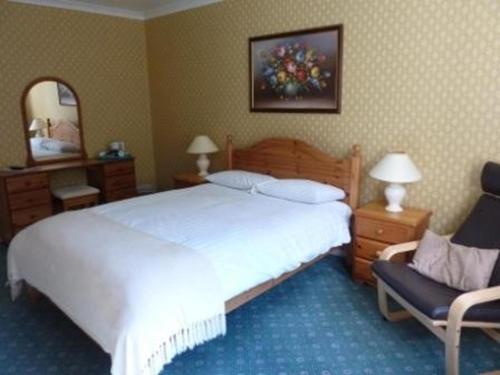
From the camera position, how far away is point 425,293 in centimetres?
216

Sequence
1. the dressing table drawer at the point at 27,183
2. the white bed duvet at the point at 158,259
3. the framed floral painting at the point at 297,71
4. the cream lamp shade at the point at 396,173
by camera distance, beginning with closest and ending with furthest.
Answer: the white bed duvet at the point at 158,259 → the cream lamp shade at the point at 396,173 → the framed floral painting at the point at 297,71 → the dressing table drawer at the point at 27,183

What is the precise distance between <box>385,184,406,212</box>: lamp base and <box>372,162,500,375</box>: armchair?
450mm

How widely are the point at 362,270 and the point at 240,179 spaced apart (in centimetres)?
145

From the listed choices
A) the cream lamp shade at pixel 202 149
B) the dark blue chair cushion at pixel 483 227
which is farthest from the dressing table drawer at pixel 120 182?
the dark blue chair cushion at pixel 483 227

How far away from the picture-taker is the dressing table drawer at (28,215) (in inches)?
158

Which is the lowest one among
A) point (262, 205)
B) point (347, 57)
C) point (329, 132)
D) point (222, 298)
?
point (222, 298)

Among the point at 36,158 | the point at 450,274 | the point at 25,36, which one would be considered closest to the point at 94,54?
the point at 25,36

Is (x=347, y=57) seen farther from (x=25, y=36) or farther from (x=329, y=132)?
(x=25, y=36)

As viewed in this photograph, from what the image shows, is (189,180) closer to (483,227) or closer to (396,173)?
(396,173)

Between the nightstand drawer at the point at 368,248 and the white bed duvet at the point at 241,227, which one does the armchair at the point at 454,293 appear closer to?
the nightstand drawer at the point at 368,248

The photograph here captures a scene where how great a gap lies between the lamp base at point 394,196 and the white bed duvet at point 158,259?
0.38 metres

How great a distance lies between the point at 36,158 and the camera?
4.55m

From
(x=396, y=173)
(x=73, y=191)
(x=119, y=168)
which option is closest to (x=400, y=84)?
(x=396, y=173)

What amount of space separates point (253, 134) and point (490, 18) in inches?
94.2
